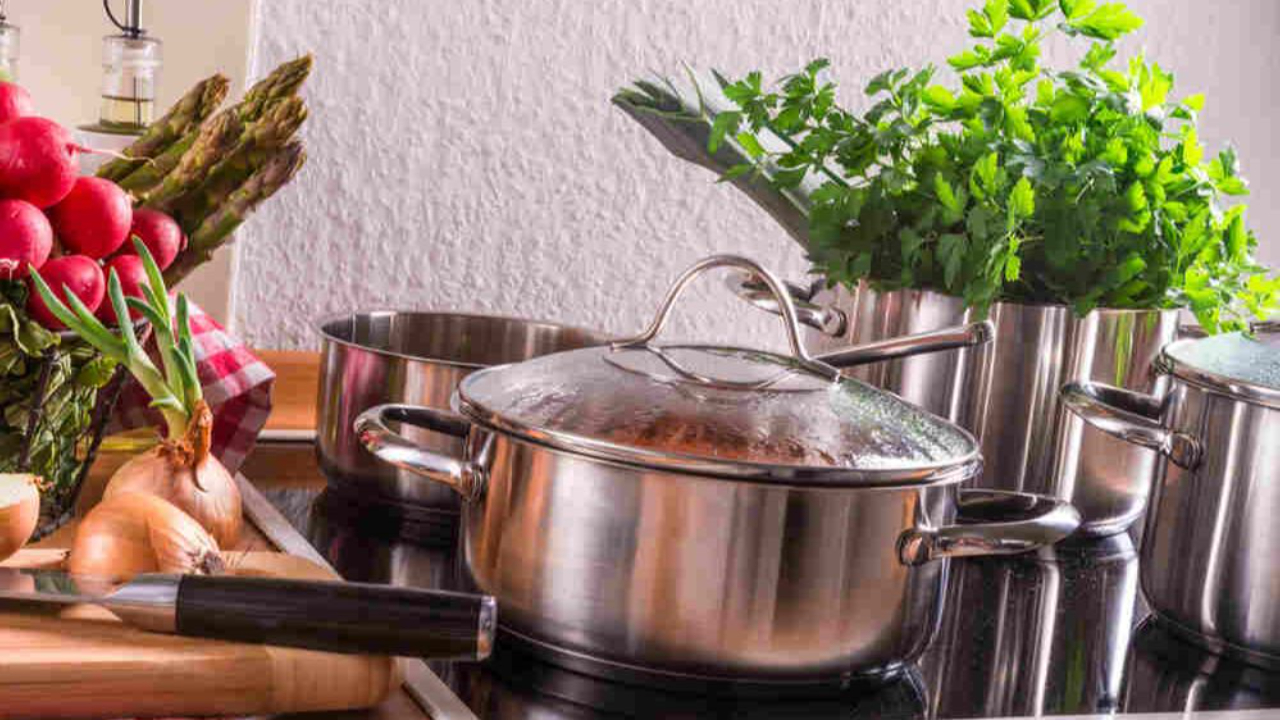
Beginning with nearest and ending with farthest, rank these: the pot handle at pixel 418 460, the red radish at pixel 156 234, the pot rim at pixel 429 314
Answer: the pot handle at pixel 418 460, the red radish at pixel 156 234, the pot rim at pixel 429 314

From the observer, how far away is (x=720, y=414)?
2.16ft

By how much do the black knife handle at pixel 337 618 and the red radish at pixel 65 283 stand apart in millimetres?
204

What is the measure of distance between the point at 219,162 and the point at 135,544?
0.26 m

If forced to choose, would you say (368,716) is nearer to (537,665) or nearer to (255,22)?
(537,665)

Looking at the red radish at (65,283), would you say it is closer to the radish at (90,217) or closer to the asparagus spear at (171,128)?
the radish at (90,217)

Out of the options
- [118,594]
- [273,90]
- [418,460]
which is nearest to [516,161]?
[273,90]

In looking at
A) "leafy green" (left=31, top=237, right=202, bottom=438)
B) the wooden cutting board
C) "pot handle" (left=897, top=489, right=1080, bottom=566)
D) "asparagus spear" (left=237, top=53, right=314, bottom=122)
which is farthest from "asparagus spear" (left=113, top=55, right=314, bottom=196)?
"pot handle" (left=897, top=489, right=1080, bottom=566)

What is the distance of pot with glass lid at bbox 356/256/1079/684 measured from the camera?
63cm

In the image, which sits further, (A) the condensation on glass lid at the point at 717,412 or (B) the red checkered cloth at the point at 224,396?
(B) the red checkered cloth at the point at 224,396

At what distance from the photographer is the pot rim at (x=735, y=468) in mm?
624

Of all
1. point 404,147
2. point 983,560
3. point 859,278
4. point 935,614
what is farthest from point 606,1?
point 935,614

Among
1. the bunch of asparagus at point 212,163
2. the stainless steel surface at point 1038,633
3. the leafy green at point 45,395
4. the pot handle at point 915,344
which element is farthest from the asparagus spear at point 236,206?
the stainless steel surface at point 1038,633

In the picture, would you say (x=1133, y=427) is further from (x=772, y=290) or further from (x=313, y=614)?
(x=313, y=614)

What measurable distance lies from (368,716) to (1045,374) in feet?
1.56
